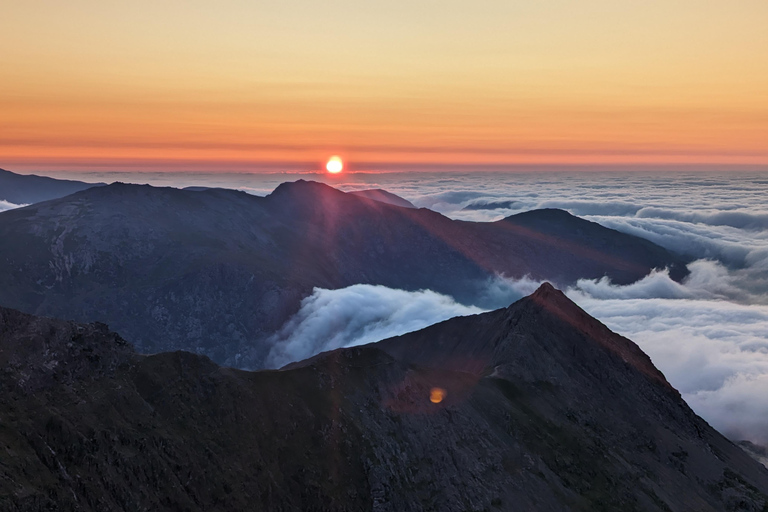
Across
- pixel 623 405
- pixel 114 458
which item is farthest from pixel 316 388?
pixel 623 405

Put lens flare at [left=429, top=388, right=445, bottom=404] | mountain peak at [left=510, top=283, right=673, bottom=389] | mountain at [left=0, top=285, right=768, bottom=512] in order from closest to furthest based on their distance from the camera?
mountain at [left=0, top=285, right=768, bottom=512] < lens flare at [left=429, top=388, right=445, bottom=404] < mountain peak at [left=510, top=283, right=673, bottom=389]

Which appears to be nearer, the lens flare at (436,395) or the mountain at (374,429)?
the mountain at (374,429)

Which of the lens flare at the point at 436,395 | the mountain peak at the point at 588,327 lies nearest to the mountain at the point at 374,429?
the mountain peak at the point at 588,327

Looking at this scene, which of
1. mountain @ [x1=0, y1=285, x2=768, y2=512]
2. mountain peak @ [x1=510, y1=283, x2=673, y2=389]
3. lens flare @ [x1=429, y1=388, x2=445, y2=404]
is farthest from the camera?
mountain peak @ [x1=510, y1=283, x2=673, y2=389]

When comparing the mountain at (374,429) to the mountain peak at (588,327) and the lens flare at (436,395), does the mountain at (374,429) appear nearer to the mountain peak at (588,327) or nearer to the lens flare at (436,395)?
the mountain peak at (588,327)

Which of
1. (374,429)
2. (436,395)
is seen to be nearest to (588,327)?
(436,395)

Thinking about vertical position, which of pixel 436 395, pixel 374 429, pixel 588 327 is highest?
pixel 588 327

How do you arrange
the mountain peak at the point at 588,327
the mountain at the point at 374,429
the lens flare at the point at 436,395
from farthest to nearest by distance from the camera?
the mountain peak at the point at 588,327 → the lens flare at the point at 436,395 → the mountain at the point at 374,429

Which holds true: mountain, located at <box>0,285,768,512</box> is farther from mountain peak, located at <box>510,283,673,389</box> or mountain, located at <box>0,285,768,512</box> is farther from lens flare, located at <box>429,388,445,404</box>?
lens flare, located at <box>429,388,445,404</box>

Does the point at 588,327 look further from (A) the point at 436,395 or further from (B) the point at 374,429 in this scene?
(B) the point at 374,429

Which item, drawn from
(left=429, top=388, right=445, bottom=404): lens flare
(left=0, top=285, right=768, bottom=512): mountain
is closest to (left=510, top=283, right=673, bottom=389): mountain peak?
(left=0, top=285, right=768, bottom=512): mountain
